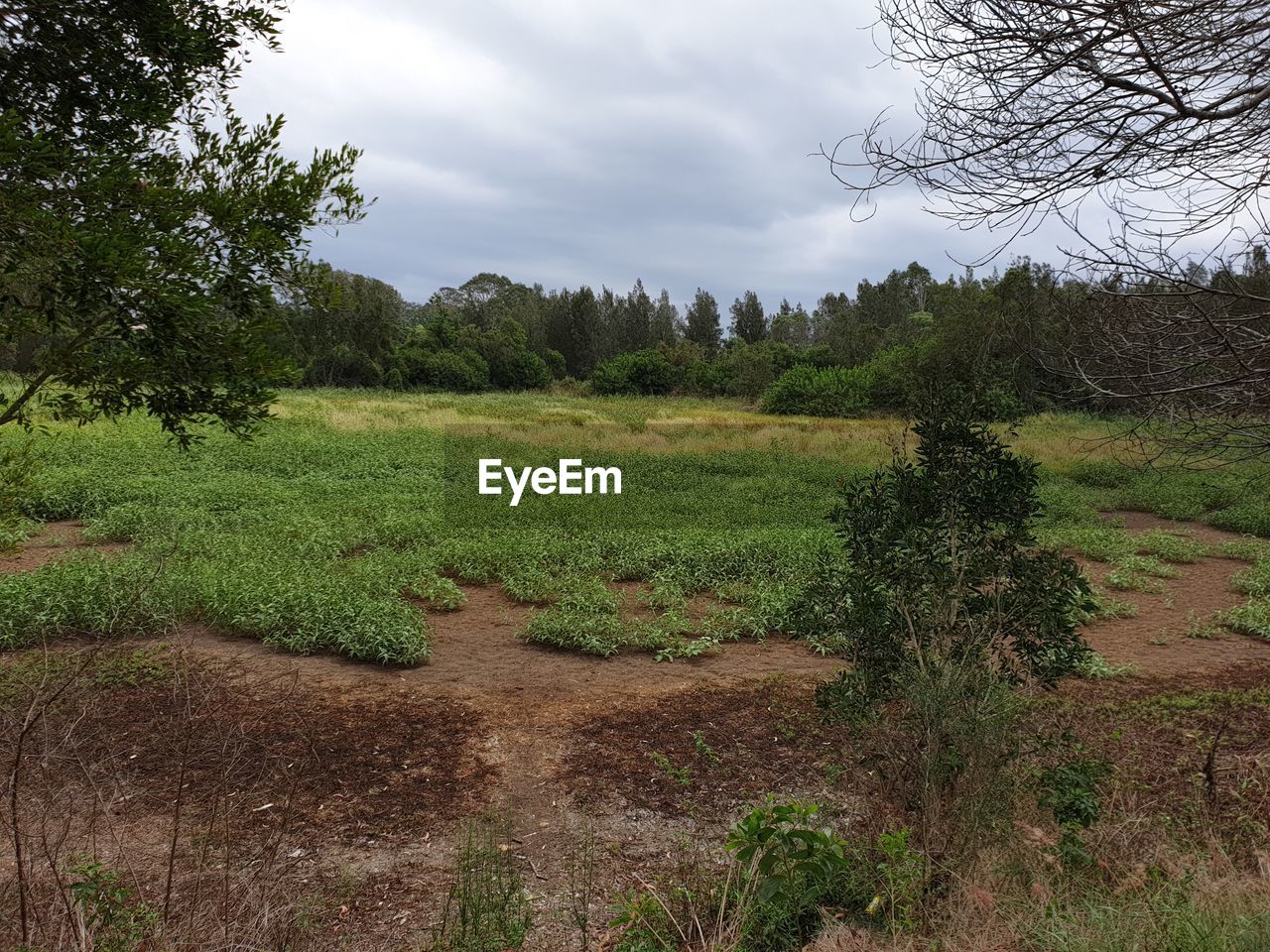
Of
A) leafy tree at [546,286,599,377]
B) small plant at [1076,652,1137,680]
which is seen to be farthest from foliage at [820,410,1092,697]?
leafy tree at [546,286,599,377]

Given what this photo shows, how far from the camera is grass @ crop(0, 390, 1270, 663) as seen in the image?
7.39 metres

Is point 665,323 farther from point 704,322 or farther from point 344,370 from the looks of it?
point 344,370

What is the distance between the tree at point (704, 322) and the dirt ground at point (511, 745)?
58.9 m

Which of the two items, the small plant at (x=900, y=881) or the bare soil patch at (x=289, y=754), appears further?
the bare soil patch at (x=289, y=754)

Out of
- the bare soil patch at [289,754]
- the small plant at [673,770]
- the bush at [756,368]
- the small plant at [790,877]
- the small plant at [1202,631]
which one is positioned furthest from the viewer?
the bush at [756,368]

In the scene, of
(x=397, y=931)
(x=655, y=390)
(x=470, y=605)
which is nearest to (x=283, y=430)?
(x=470, y=605)

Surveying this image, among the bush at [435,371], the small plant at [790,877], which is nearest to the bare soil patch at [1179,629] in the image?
the small plant at [790,877]

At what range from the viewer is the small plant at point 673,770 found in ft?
15.3

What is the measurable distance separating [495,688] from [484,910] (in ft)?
10.7

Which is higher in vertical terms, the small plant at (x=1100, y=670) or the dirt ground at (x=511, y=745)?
the small plant at (x=1100, y=670)

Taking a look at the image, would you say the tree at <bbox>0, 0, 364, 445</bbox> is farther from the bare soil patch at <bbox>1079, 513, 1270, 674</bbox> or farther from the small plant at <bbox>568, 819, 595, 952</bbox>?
the bare soil patch at <bbox>1079, 513, 1270, 674</bbox>

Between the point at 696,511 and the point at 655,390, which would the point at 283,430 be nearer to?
the point at 696,511

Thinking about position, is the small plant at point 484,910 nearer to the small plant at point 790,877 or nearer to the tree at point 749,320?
the small plant at point 790,877

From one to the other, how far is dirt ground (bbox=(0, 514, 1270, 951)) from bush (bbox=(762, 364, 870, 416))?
29.7m
